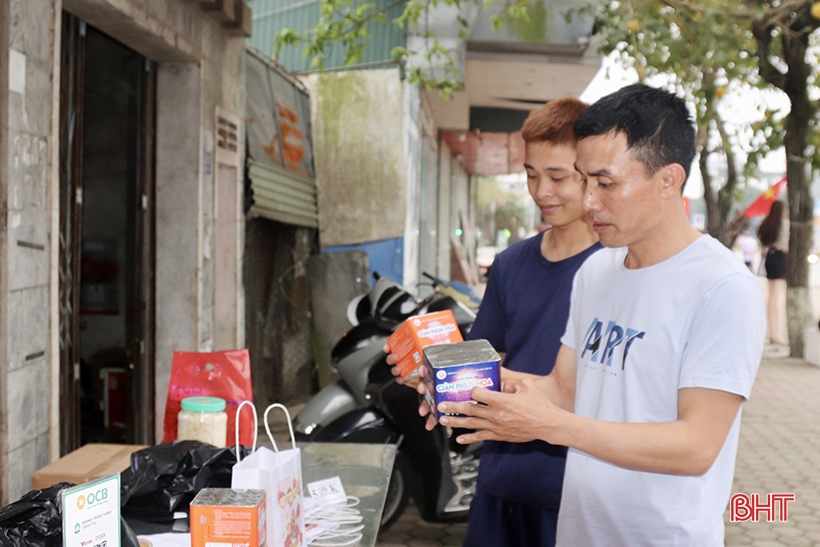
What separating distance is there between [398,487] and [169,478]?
2.11 m

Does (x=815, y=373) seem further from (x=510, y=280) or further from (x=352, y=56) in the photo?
(x=510, y=280)

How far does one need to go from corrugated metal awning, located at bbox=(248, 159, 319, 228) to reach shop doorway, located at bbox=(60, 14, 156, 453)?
1221 mm

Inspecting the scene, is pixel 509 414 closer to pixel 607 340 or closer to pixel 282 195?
pixel 607 340

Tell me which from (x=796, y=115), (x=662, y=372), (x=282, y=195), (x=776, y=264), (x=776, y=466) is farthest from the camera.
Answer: (x=776, y=264)

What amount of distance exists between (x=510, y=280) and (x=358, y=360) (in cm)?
195

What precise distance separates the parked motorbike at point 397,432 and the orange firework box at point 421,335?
5.48 ft

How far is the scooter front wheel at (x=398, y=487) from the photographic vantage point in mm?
4160

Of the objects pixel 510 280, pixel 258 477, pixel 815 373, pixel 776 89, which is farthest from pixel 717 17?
pixel 258 477

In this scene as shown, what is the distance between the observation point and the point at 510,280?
2.60 meters

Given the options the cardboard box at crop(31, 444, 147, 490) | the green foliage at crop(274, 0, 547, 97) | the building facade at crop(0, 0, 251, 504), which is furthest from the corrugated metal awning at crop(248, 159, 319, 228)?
the cardboard box at crop(31, 444, 147, 490)

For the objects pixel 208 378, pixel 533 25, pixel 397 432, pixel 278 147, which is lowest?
pixel 397 432

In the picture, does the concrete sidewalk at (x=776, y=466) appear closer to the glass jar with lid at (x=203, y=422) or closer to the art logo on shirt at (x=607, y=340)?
the glass jar with lid at (x=203, y=422)

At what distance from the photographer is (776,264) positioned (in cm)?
1117

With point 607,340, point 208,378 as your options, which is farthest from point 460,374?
point 208,378
